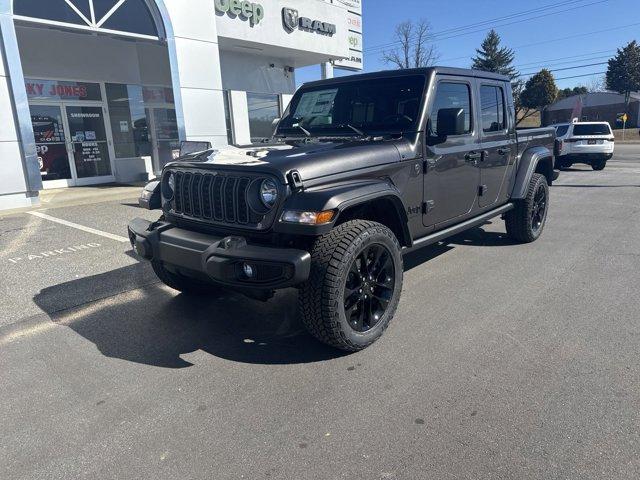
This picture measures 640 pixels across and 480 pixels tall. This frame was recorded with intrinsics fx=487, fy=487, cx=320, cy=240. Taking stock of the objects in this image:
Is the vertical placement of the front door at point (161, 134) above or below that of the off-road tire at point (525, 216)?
above

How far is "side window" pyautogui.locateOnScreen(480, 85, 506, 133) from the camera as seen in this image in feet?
16.6

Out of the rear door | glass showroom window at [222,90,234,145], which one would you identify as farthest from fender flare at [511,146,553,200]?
glass showroom window at [222,90,234,145]

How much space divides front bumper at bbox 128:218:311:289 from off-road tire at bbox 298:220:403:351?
0.16m

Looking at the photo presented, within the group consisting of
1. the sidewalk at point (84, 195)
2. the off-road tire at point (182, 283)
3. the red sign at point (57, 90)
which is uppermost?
the red sign at point (57, 90)

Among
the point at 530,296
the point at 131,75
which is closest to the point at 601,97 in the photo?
the point at 131,75

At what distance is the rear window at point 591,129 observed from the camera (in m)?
16.6

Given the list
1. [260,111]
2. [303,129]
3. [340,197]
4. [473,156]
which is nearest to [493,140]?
[473,156]

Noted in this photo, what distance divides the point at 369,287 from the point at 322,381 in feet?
2.52

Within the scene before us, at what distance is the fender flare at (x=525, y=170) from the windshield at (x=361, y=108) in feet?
7.36

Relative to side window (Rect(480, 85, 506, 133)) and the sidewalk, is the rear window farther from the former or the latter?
the sidewalk

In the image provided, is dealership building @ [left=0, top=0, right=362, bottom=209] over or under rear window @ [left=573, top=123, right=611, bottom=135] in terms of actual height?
over

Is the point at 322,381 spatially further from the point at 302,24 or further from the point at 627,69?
the point at 627,69

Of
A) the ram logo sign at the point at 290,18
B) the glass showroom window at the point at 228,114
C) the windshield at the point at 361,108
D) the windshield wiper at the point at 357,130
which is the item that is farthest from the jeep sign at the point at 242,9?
the windshield wiper at the point at 357,130

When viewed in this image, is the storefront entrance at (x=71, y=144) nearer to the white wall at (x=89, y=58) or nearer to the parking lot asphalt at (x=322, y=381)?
the white wall at (x=89, y=58)
